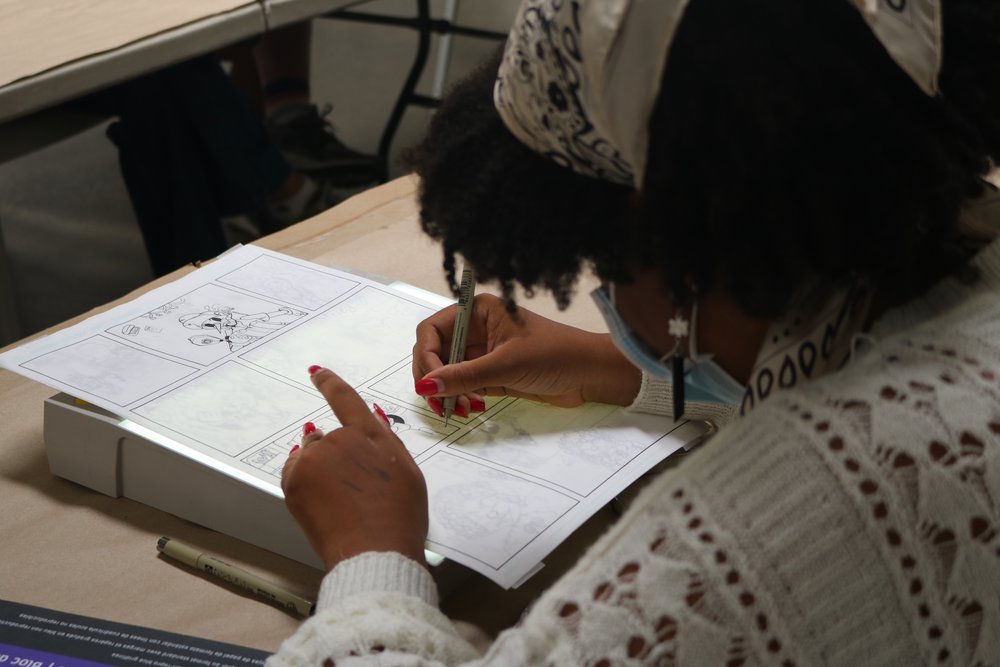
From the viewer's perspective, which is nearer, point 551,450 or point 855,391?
point 855,391

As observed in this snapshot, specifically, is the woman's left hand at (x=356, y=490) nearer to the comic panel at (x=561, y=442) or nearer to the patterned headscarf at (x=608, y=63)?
the comic panel at (x=561, y=442)

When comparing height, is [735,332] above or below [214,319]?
above

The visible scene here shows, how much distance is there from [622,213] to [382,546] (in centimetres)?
Result: 28

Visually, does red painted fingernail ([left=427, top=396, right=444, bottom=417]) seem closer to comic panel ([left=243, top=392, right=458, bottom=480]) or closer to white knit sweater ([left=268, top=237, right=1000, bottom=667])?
comic panel ([left=243, top=392, right=458, bottom=480])

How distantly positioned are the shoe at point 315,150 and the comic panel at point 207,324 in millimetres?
1627

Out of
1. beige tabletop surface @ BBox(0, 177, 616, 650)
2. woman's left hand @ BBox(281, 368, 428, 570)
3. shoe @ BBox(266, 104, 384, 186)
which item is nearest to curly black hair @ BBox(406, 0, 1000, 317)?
woman's left hand @ BBox(281, 368, 428, 570)

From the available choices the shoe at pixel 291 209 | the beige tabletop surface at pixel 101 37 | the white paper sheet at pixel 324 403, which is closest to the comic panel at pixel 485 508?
the white paper sheet at pixel 324 403

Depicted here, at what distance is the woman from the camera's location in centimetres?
54

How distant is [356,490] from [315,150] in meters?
2.02

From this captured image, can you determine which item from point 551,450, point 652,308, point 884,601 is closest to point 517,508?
point 551,450

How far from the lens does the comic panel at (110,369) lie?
891mm

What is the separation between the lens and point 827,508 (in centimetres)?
57

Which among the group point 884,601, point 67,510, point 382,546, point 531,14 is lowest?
point 67,510

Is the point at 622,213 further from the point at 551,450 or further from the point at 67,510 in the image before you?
the point at 67,510
